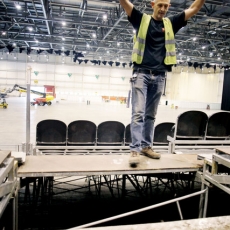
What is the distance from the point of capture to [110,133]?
4109 millimetres

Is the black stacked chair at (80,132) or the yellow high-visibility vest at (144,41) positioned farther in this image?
the black stacked chair at (80,132)

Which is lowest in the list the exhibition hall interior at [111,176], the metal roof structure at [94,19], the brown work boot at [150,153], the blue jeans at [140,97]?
the exhibition hall interior at [111,176]

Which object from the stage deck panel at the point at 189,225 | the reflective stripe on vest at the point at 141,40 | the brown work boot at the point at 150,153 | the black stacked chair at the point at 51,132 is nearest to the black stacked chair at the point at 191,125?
the brown work boot at the point at 150,153

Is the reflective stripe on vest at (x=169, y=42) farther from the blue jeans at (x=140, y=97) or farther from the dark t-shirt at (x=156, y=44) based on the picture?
the blue jeans at (x=140, y=97)

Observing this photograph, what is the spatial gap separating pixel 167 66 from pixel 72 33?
1739 cm

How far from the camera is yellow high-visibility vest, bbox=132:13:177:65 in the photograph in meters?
2.21

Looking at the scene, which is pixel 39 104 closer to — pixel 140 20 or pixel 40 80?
pixel 40 80

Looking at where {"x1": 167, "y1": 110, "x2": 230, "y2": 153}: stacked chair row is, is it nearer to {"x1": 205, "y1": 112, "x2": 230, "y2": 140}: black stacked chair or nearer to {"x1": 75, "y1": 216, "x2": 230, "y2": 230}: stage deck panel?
{"x1": 205, "y1": 112, "x2": 230, "y2": 140}: black stacked chair

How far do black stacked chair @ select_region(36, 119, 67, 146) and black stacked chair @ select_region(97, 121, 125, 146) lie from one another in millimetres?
653

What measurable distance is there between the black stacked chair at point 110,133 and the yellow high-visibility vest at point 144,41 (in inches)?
78.6

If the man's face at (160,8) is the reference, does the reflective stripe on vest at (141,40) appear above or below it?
below

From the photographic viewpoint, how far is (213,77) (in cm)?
2888

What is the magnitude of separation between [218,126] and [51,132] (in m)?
2.99

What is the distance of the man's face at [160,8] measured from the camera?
83.2 inches
